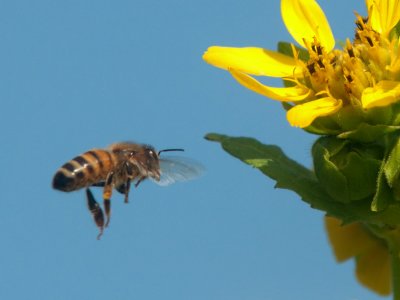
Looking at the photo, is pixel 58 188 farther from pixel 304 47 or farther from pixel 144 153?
pixel 304 47

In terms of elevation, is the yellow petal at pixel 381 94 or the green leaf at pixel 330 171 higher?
the yellow petal at pixel 381 94

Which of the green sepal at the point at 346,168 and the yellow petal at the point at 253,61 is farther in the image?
the yellow petal at the point at 253,61

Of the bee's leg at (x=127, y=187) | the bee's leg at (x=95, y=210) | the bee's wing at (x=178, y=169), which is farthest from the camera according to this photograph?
the bee's wing at (x=178, y=169)

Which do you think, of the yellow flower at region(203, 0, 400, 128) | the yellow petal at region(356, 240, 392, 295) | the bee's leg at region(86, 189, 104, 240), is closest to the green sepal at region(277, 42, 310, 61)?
the yellow flower at region(203, 0, 400, 128)

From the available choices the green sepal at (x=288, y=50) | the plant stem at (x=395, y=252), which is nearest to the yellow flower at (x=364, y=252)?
the plant stem at (x=395, y=252)

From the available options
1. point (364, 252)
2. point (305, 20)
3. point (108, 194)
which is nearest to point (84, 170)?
point (108, 194)

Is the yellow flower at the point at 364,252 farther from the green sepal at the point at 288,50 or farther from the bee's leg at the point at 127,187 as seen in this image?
the bee's leg at the point at 127,187

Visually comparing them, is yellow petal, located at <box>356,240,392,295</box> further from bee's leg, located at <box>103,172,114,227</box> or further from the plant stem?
bee's leg, located at <box>103,172,114,227</box>
